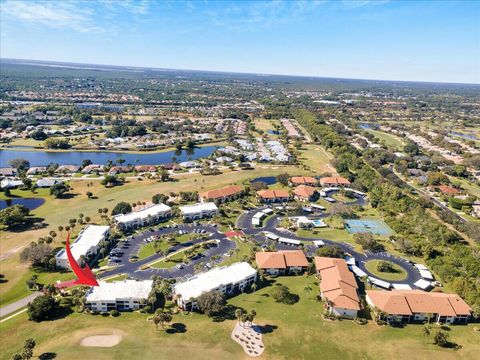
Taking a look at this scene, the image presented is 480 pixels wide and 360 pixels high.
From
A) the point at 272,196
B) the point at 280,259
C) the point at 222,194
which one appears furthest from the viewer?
the point at 272,196

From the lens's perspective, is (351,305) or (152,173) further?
(152,173)

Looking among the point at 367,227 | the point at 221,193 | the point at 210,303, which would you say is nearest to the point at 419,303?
the point at 367,227

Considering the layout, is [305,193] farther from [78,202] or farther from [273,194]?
[78,202]

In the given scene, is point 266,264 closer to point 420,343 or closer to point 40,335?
point 420,343

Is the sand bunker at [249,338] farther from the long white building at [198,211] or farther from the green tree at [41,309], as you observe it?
the long white building at [198,211]

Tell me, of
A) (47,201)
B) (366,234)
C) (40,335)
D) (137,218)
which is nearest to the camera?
(40,335)

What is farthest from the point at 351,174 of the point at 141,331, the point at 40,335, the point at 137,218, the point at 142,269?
the point at 40,335

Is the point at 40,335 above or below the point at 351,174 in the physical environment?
below
